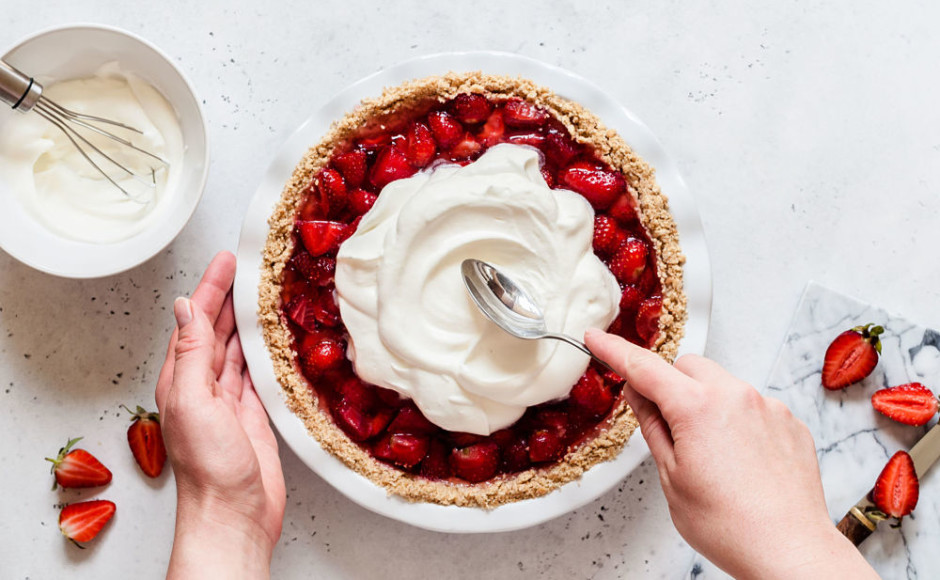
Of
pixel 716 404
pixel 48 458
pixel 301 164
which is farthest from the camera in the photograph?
pixel 48 458

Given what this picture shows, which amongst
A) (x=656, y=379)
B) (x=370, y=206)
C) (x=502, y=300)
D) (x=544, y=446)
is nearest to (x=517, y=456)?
(x=544, y=446)

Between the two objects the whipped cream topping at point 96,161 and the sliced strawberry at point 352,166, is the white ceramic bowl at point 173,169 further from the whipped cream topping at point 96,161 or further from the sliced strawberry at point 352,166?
the sliced strawberry at point 352,166

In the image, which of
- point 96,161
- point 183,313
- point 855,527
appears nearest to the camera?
point 183,313

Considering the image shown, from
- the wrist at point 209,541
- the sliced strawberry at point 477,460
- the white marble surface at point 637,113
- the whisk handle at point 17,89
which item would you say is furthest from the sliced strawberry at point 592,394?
the whisk handle at point 17,89

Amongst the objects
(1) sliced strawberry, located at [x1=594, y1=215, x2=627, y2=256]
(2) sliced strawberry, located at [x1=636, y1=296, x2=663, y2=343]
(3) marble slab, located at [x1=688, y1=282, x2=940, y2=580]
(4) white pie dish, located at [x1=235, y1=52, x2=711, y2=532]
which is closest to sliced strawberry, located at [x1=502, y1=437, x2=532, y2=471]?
(4) white pie dish, located at [x1=235, y1=52, x2=711, y2=532]

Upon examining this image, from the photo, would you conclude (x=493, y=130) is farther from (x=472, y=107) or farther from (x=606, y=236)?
(x=606, y=236)

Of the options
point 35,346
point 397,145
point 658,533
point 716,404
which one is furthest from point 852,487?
point 35,346

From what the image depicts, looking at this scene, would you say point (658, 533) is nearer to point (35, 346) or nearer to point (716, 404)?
point (716, 404)
